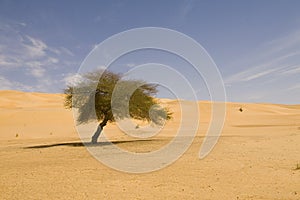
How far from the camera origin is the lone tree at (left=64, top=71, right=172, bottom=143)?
2270 cm

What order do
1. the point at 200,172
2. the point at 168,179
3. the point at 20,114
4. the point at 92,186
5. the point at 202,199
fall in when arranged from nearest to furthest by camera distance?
the point at 202,199, the point at 92,186, the point at 168,179, the point at 200,172, the point at 20,114

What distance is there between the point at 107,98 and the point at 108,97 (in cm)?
14

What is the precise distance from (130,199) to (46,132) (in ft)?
109

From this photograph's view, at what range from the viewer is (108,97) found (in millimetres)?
22672

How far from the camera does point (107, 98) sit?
2256 cm

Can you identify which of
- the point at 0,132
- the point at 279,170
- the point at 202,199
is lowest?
the point at 0,132

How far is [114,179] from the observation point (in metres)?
9.73

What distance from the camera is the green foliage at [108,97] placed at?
74.4 ft

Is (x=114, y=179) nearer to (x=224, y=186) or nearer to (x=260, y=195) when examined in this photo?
(x=224, y=186)

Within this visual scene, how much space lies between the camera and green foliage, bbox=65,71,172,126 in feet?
74.4

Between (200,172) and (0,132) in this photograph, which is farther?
(0,132)

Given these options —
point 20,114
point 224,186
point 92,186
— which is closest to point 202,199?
point 224,186

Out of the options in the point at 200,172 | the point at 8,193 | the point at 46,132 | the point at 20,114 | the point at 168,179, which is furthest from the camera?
the point at 20,114

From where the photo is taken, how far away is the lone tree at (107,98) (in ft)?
74.5
